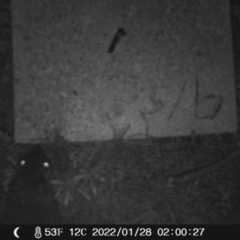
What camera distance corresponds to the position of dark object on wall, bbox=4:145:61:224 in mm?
1968

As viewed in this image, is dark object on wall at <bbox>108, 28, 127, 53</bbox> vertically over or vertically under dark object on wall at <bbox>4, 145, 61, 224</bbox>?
over

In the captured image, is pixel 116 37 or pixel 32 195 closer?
pixel 32 195

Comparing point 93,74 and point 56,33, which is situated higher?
point 56,33

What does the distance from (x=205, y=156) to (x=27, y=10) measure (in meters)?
1.54

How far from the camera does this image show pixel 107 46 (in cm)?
212

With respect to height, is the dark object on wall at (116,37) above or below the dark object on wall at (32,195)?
above

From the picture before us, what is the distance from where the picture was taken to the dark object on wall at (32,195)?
1.97 metres

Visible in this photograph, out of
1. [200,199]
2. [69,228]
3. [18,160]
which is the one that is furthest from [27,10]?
[200,199]

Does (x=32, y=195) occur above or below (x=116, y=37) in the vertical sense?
below

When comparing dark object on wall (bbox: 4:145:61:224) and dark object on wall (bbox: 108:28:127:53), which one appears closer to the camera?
dark object on wall (bbox: 4:145:61:224)

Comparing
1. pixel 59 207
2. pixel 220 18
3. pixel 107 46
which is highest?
pixel 220 18

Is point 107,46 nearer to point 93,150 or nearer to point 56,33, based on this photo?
point 56,33

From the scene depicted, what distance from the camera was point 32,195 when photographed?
1.97 meters

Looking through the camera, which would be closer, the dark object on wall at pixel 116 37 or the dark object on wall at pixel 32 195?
the dark object on wall at pixel 32 195
